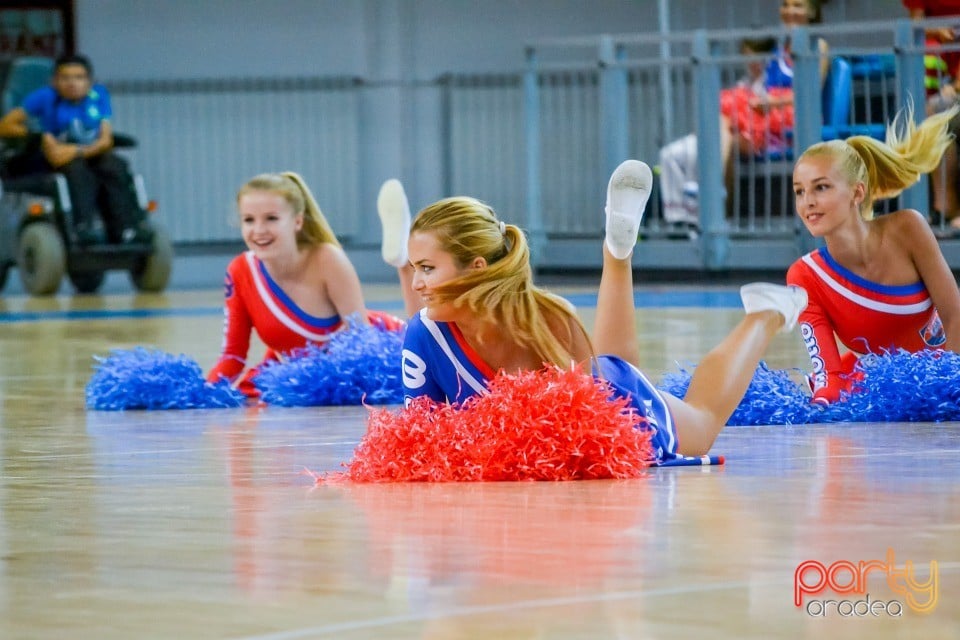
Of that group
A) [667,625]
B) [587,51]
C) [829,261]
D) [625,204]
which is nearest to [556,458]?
[625,204]

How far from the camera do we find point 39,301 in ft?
34.4

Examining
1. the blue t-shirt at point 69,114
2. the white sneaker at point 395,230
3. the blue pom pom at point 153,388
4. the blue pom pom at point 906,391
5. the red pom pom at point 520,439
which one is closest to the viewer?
the red pom pom at point 520,439

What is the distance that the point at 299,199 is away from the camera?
543 centimetres

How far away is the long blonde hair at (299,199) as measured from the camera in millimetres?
5359

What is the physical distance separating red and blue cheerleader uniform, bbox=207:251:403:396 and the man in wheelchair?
524 cm

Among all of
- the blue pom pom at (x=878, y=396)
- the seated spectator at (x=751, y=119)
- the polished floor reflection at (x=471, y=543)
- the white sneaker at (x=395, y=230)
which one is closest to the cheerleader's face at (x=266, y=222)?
the white sneaker at (x=395, y=230)

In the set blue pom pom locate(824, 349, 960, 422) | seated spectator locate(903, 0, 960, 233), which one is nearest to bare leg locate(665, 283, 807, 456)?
blue pom pom locate(824, 349, 960, 422)

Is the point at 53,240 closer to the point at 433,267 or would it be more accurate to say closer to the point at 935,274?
the point at 935,274

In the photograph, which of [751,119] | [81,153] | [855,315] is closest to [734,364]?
[855,315]

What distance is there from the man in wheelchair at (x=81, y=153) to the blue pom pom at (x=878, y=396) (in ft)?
22.5

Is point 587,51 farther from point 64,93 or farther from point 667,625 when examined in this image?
point 667,625

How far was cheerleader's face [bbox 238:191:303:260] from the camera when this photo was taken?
5332mm

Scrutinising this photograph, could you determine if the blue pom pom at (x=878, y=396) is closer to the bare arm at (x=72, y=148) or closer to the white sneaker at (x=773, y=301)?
the white sneaker at (x=773, y=301)

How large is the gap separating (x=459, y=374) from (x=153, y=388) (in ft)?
5.76
